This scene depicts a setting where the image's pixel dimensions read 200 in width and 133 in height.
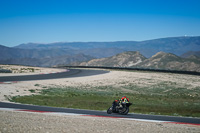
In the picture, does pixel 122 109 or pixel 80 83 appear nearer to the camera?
pixel 122 109

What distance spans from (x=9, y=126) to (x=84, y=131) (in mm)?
2793

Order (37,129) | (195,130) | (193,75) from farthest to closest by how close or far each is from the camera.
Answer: (193,75), (195,130), (37,129)

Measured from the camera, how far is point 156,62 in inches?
5536

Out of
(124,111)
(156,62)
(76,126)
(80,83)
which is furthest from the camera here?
(156,62)

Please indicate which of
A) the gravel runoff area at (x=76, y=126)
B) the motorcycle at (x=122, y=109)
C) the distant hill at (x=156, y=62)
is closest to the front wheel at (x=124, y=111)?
the motorcycle at (x=122, y=109)

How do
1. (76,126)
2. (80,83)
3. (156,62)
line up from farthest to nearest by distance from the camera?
(156,62)
(80,83)
(76,126)

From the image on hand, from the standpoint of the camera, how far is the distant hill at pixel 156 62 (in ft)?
404

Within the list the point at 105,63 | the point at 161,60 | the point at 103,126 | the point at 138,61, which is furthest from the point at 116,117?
the point at 105,63

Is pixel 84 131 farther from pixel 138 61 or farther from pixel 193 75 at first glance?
pixel 138 61

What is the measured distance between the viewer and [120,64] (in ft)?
539

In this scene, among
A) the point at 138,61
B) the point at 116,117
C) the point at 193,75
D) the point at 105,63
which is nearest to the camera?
the point at 116,117

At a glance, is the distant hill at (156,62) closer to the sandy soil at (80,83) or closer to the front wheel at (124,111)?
the sandy soil at (80,83)

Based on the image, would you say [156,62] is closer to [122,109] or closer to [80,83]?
[80,83]

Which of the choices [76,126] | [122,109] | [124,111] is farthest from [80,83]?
[76,126]
